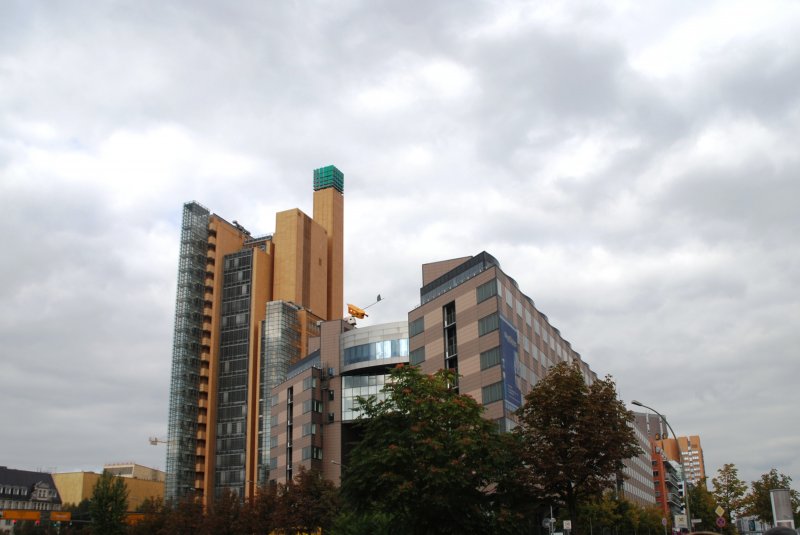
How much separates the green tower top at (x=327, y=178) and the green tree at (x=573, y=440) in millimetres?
128554

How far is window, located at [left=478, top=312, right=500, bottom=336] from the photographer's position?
7344 centimetres

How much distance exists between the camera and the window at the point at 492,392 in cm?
7075

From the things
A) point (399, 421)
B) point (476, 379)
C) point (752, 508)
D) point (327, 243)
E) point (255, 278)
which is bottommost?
point (752, 508)

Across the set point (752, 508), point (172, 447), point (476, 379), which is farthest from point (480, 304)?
point (172, 447)

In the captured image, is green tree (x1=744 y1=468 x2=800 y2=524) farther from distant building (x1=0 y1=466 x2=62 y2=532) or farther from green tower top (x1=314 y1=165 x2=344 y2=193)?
distant building (x1=0 y1=466 x2=62 y2=532)

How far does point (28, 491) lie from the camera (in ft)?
584

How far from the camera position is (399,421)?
44.0 m

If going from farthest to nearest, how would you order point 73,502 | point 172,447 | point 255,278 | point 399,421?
point 73,502 < point 255,278 < point 172,447 < point 399,421

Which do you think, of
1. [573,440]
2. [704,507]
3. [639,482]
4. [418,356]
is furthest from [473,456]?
[639,482]

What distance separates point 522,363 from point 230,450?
83.7 metres

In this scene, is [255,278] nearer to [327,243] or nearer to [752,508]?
[327,243]

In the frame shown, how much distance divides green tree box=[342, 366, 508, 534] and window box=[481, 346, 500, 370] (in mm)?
26933

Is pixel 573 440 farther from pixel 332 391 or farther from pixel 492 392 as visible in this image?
pixel 332 391

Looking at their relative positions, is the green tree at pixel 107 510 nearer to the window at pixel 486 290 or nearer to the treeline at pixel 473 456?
the window at pixel 486 290
